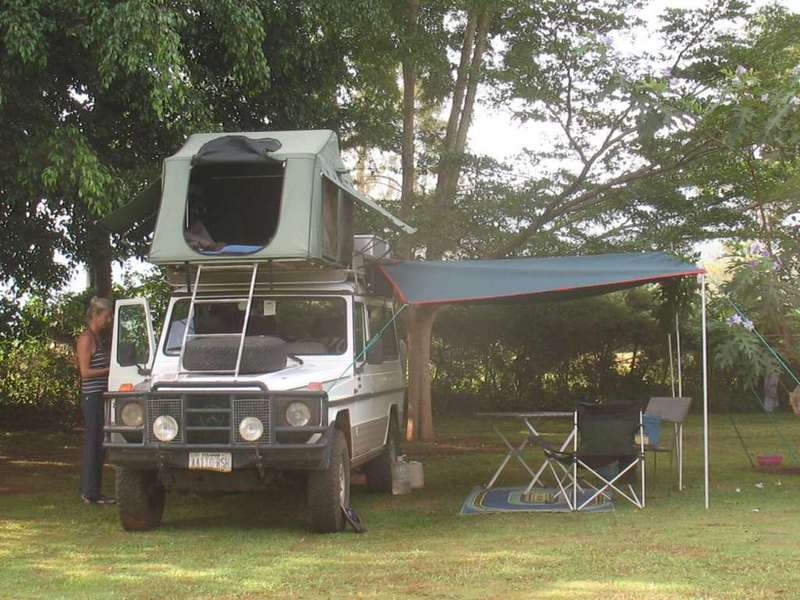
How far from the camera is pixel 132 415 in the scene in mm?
6777

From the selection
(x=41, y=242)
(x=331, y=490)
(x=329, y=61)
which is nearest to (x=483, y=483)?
(x=331, y=490)

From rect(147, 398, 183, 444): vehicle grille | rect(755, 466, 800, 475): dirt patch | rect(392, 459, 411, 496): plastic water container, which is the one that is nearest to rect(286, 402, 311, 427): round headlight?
rect(147, 398, 183, 444): vehicle grille

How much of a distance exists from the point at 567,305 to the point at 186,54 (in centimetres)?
1094

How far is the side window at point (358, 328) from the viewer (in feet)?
25.9

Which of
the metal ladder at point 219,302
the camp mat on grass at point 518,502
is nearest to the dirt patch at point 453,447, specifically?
the camp mat on grass at point 518,502

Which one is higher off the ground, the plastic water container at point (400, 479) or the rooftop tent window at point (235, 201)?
the rooftop tent window at point (235, 201)

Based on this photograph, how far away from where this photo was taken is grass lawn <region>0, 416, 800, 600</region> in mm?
5273

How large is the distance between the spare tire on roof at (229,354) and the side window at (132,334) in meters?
0.94

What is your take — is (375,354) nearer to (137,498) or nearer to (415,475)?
(415,475)

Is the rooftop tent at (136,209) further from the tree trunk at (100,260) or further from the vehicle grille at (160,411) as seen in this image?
the tree trunk at (100,260)

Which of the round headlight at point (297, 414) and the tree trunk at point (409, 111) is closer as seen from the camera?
the round headlight at point (297, 414)

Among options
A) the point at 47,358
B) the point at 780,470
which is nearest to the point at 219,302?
the point at 780,470

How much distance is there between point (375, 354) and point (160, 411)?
7.70 ft

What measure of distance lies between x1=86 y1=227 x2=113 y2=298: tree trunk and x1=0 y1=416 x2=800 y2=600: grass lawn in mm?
3299
